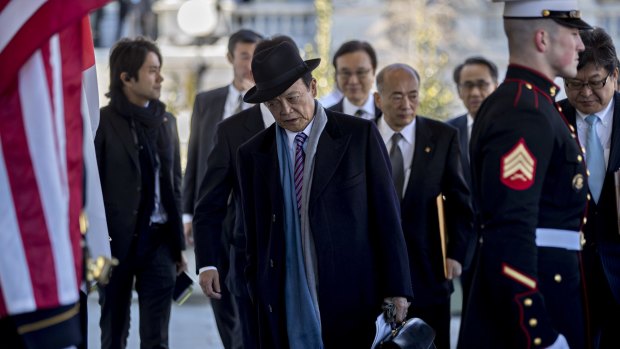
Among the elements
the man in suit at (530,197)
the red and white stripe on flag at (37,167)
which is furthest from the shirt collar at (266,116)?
the red and white stripe on flag at (37,167)

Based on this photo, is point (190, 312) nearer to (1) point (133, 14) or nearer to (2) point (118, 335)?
(2) point (118, 335)

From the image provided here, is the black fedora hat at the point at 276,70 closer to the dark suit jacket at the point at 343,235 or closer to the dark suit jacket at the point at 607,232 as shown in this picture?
the dark suit jacket at the point at 343,235

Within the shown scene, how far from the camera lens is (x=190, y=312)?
35.1 ft

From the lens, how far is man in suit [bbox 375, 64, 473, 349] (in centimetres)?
676

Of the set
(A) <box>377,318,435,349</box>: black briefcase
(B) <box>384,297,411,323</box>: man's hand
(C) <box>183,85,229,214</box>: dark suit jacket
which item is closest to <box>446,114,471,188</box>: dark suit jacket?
(C) <box>183,85,229,214</box>: dark suit jacket

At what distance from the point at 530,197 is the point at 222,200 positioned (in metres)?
2.25

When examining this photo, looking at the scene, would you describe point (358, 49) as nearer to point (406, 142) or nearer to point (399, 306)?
point (406, 142)

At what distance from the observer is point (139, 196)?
709 cm

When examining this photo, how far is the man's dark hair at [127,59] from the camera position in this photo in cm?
727

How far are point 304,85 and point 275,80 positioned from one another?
6.1 inches

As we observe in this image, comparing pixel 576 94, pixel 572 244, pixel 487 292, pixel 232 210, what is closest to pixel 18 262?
pixel 487 292

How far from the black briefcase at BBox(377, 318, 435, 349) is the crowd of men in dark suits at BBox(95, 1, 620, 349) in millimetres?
133

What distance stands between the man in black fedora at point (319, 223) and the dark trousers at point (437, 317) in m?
1.37

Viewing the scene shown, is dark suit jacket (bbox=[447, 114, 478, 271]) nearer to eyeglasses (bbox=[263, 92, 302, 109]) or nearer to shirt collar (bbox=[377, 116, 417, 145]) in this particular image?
shirt collar (bbox=[377, 116, 417, 145])
